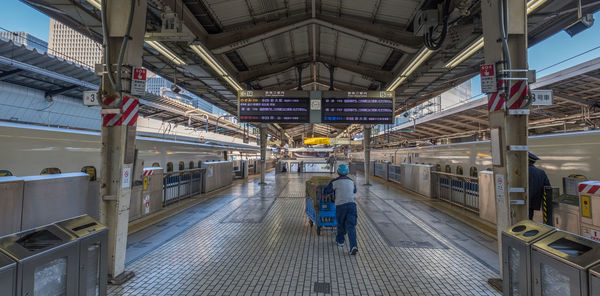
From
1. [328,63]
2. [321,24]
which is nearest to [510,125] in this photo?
[321,24]

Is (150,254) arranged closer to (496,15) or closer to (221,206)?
(221,206)

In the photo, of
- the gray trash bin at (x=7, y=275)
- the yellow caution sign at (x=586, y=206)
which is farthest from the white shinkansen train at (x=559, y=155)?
the gray trash bin at (x=7, y=275)

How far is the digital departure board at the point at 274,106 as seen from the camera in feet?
26.7

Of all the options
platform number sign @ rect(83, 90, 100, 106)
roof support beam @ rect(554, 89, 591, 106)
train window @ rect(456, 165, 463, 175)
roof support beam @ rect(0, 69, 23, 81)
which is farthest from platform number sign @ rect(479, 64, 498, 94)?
roof support beam @ rect(0, 69, 23, 81)

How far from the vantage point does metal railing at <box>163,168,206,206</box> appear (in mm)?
8867

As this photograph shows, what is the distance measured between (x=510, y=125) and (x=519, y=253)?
1910 mm

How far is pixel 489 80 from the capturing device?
11.9ft

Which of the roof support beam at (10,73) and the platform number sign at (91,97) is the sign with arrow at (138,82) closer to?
the platform number sign at (91,97)

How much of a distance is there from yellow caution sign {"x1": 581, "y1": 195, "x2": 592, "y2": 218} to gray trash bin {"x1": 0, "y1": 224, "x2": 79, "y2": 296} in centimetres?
610

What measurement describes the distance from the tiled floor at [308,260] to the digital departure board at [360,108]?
10.0ft

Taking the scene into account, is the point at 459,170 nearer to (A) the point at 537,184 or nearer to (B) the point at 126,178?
(A) the point at 537,184

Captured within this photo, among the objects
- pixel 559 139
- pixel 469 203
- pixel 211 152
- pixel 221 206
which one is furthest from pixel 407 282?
pixel 211 152

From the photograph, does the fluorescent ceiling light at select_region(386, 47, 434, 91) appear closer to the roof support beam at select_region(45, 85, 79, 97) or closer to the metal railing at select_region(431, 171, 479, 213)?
the metal railing at select_region(431, 171, 479, 213)

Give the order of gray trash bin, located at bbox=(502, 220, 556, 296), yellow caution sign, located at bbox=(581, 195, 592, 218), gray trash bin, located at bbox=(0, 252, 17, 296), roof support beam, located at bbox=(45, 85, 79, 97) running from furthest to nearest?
roof support beam, located at bbox=(45, 85, 79, 97), yellow caution sign, located at bbox=(581, 195, 592, 218), gray trash bin, located at bbox=(502, 220, 556, 296), gray trash bin, located at bbox=(0, 252, 17, 296)
